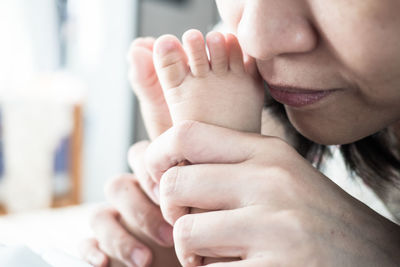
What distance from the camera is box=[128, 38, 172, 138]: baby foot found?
27.0 inches

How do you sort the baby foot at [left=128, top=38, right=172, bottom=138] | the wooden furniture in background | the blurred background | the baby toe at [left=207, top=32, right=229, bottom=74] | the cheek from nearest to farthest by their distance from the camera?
the cheek, the baby toe at [left=207, top=32, right=229, bottom=74], the baby foot at [left=128, top=38, right=172, bottom=138], the blurred background, the wooden furniture in background

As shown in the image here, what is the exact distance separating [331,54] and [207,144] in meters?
0.15

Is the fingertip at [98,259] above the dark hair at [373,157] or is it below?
below

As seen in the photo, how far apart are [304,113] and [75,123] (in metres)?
2.65

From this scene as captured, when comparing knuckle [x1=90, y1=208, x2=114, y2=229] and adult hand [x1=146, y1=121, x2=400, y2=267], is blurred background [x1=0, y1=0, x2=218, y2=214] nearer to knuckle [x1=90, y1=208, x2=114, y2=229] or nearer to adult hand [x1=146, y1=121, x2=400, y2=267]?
knuckle [x1=90, y1=208, x2=114, y2=229]

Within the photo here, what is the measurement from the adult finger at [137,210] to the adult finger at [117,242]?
20 millimetres

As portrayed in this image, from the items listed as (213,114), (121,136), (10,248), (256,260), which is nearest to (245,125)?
(213,114)

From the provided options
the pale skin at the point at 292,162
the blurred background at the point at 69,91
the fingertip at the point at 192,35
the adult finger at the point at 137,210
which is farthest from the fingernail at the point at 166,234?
the blurred background at the point at 69,91

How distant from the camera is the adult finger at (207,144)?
1.57ft

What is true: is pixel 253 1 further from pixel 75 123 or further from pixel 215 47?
pixel 75 123

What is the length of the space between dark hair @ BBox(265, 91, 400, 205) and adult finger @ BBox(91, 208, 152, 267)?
1.00 ft

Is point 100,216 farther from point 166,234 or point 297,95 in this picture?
point 297,95

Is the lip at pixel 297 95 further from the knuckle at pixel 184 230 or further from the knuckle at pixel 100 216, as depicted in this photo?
the knuckle at pixel 100 216

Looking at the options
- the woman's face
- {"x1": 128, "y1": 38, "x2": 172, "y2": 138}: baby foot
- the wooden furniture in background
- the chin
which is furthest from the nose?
the wooden furniture in background
